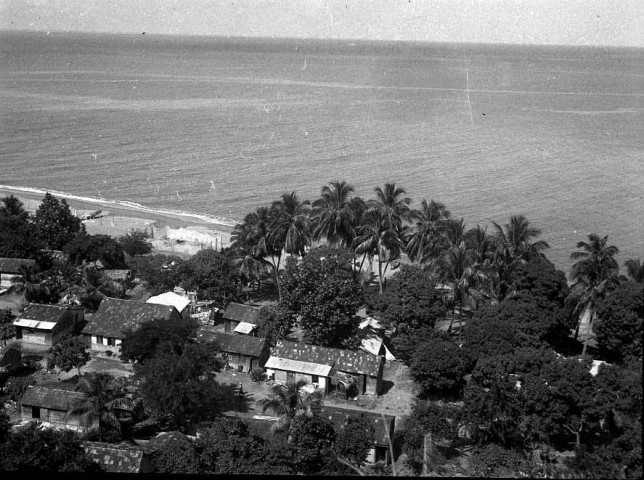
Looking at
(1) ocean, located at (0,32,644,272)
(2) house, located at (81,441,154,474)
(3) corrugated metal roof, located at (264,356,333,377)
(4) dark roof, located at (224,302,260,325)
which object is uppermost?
(1) ocean, located at (0,32,644,272)

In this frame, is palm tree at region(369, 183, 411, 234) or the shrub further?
palm tree at region(369, 183, 411, 234)

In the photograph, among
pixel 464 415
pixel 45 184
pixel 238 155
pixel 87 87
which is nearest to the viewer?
pixel 464 415

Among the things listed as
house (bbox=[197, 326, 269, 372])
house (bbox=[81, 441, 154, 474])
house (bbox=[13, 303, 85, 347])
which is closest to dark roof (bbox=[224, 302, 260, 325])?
house (bbox=[197, 326, 269, 372])

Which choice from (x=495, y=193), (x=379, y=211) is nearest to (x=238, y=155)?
(x=495, y=193)

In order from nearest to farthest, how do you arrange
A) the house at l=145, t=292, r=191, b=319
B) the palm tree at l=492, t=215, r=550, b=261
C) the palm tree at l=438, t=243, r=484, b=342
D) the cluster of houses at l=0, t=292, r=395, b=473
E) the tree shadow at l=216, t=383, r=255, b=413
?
the cluster of houses at l=0, t=292, r=395, b=473, the tree shadow at l=216, t=383, r=255, b=413, the palm tree at l=438, t=243, r=484, b=342, the palm tree at l=492, t=215, r=550, b=261, the house at l=145, t=292, r=191, b=319

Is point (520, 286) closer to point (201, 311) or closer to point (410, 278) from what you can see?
point (410, 278)

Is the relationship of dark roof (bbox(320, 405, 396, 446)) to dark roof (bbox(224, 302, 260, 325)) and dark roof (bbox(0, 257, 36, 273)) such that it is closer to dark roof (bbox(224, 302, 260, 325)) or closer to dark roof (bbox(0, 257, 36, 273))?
dark roof (bbox(224, 302, 260, 325))
